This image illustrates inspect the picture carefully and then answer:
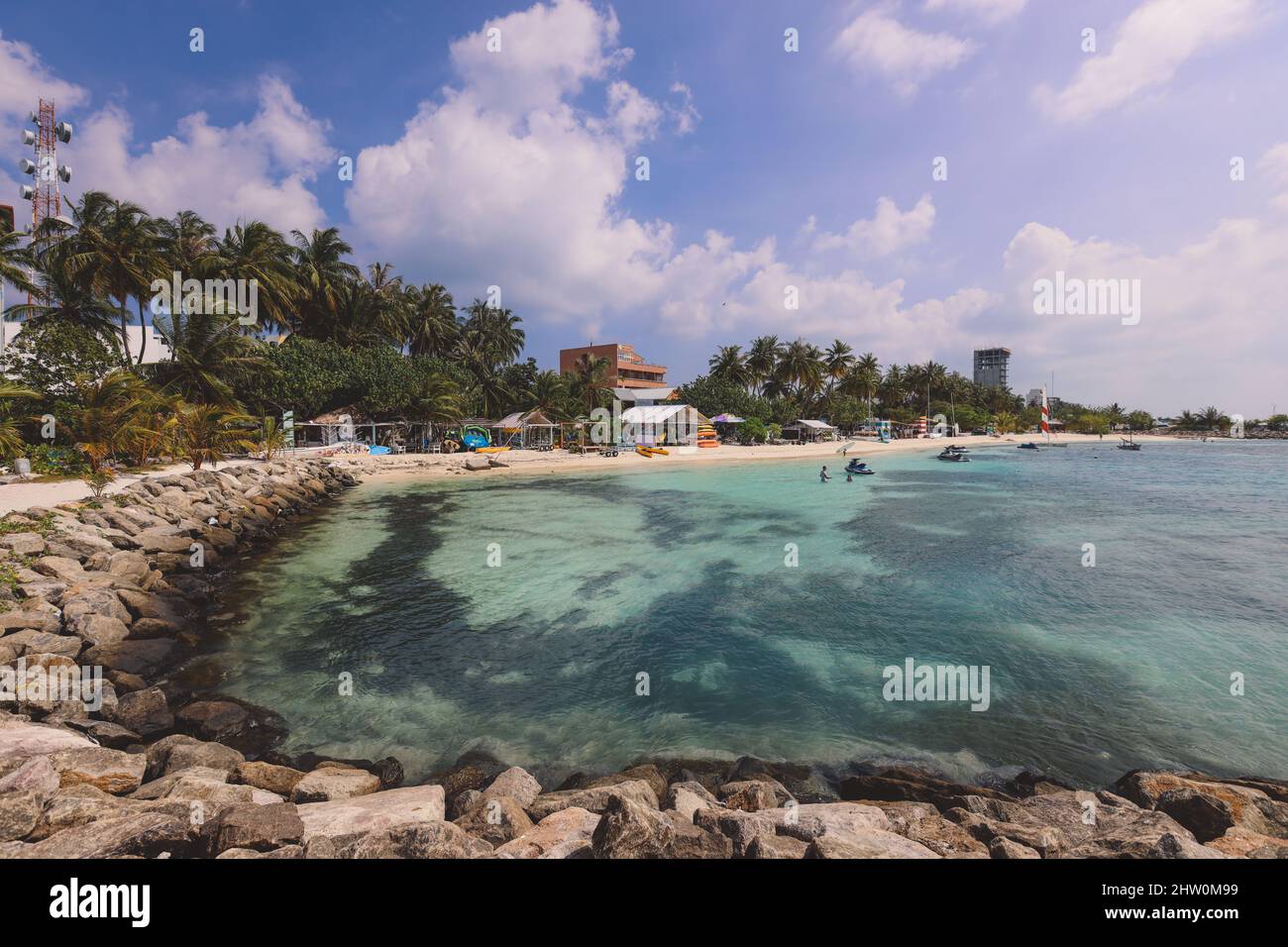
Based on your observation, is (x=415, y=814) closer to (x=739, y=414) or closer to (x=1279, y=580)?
(x=1279, y=580)

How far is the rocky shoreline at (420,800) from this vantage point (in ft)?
12.2

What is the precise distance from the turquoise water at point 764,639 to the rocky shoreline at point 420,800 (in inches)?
24.4

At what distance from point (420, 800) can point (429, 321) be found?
2409 inches

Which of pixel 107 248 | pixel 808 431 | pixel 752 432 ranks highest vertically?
pixel 107 248

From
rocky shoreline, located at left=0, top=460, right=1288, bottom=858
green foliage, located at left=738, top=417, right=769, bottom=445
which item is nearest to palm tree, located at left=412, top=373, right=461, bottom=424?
green foliage, located at left=738, top=417, right=769, bottom=445

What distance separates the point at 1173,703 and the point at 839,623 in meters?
4.74

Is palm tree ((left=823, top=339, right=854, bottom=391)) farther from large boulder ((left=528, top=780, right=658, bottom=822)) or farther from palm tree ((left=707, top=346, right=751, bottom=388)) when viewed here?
large boulder ((left=528, top=780, right=658, bottom=822))

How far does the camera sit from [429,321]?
5847 centimetres

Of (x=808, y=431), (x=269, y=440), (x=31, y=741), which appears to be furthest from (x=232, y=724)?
(x=808, y=431)

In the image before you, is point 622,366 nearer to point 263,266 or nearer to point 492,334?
point 492,334

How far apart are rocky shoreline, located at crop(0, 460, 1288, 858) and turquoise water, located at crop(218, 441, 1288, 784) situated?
2.03 ft

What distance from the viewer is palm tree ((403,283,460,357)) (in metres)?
58.8

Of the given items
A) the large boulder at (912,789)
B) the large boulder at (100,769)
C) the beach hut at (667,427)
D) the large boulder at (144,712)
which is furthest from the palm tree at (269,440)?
the large boulder at (912,789)

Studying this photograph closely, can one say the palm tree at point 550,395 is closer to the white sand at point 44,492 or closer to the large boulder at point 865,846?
the white sand at point 44,492
